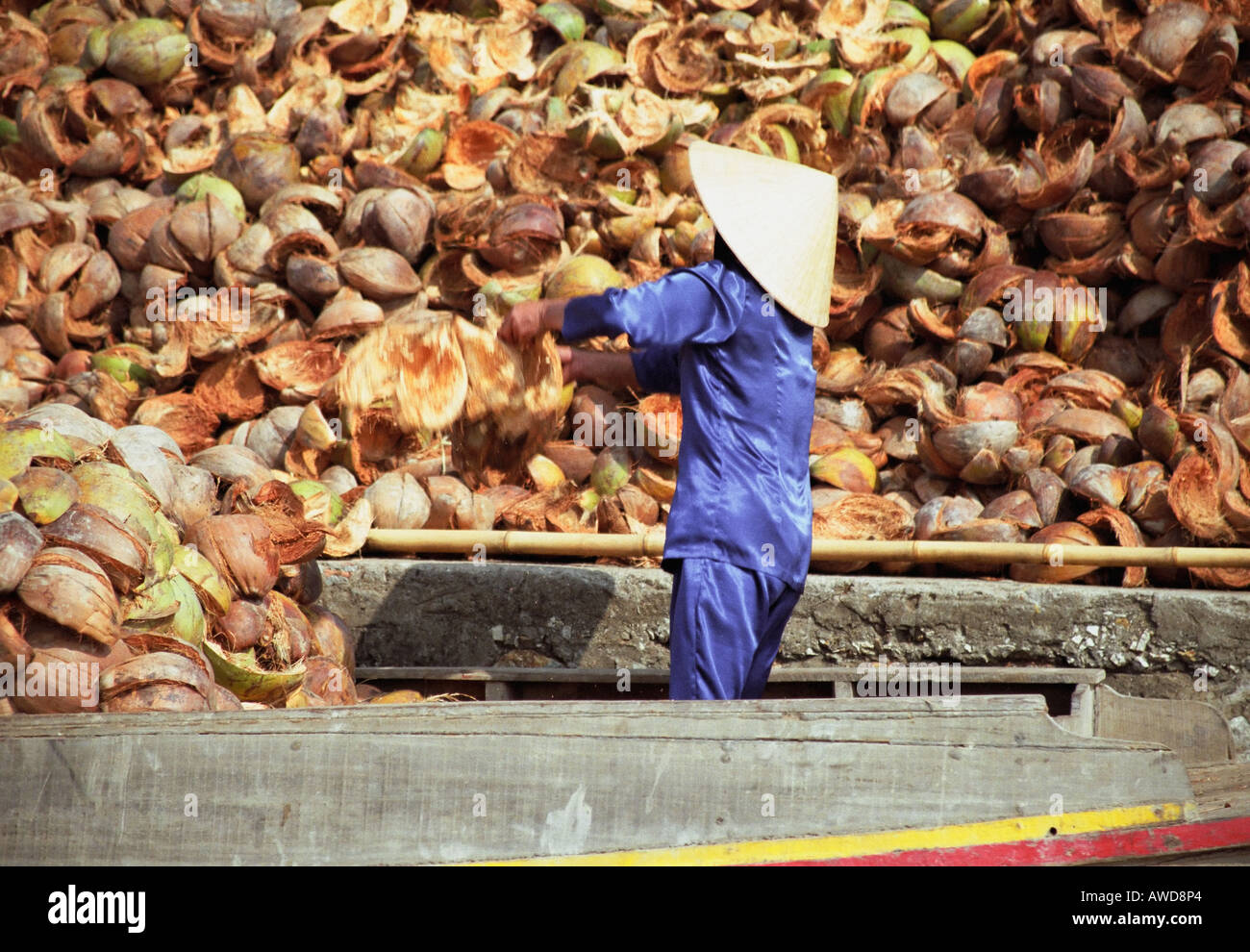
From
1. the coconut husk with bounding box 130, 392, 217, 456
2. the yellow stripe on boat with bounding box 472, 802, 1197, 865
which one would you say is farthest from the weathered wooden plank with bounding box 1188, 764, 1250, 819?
the coconut husk with bounding box 130, 392, 217, 456

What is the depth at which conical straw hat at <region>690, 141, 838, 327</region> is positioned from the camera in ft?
9.18

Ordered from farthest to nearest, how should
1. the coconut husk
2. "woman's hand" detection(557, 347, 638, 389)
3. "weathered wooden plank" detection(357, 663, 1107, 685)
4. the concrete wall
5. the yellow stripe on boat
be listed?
the coconut husk, the concrete wall, "weathered wooden plank" detection(357, 663, 1107, 685), "woman's hand" detection(557, 347, 638, 389), the yellow stripe on boat

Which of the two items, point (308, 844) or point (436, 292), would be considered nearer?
point (308, 844)

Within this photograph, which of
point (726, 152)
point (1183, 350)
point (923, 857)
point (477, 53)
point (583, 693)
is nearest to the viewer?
point (923, 857)

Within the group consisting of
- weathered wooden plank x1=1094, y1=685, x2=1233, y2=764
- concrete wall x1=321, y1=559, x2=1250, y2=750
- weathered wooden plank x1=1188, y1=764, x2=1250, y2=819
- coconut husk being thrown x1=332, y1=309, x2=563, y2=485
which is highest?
coconut husk being thrown x1=332, y1=309, x2=563, y2=485

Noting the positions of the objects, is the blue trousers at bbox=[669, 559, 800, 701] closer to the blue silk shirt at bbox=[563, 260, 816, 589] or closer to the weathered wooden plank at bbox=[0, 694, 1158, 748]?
the blue silk shirt at bbox=[563, 260, 816, 589]

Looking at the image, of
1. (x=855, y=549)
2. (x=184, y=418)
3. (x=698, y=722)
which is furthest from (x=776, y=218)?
(x=184, y=418)

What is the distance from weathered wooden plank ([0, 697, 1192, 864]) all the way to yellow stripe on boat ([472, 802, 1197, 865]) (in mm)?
15

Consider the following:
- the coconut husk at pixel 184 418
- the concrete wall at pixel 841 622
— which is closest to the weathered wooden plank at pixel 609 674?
the concrete wall at pixel 841 622

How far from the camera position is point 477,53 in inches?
246

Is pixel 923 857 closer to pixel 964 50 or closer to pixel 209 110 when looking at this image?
pixel 964 50

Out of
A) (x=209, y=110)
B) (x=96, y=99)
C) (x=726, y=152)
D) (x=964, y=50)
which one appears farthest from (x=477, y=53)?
(x=726, y=152)

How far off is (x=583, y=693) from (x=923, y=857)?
73.6 inches

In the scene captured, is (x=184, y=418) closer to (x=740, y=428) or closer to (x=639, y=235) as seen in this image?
(x=639, y=235)
